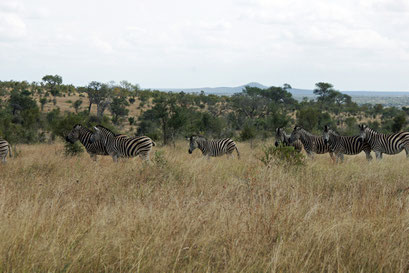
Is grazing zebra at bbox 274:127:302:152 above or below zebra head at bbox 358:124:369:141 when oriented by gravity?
below

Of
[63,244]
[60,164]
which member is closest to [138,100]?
[60,164]

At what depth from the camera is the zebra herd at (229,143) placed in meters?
10.8

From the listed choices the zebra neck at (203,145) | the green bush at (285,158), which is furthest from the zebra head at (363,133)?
the zebra neck at (203,145)

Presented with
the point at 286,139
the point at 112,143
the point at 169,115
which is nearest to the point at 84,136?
the point at 112,143

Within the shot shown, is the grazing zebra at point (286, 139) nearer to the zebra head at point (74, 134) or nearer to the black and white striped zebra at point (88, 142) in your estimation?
the black and white striped zebra at point (88, 142)

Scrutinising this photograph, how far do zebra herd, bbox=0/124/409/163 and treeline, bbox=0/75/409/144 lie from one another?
453 cm

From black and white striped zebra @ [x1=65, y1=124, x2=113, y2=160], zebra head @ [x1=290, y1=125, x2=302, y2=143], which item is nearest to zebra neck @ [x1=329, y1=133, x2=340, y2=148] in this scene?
zebra head @ [x1=290, y1=125, x2=302, y2=143]

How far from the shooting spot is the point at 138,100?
74375mm

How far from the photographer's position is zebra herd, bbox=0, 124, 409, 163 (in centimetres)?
1083

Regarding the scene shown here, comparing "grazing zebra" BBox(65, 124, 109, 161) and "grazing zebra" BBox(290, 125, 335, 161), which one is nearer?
"grazing zebra" BBox(65, 124, 109, 161)

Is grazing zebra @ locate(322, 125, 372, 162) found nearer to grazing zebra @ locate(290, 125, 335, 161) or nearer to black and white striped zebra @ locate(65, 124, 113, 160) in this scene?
grazing zebra @ locate(290, 125, 335, 161)

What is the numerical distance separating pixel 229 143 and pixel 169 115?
20.2 metres

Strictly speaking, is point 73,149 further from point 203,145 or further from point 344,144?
point 344,144

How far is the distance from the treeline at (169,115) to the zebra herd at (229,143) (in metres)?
4.53
